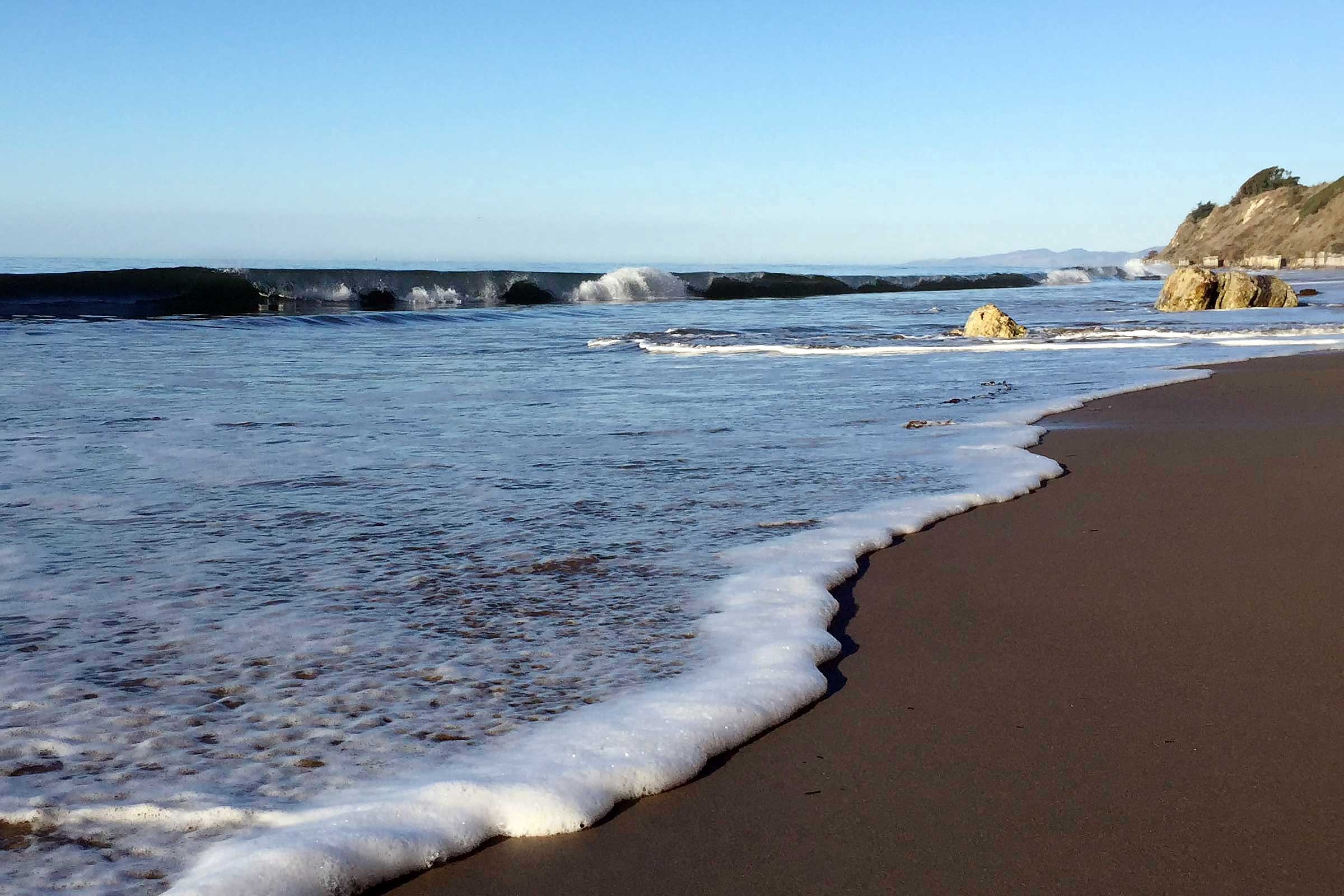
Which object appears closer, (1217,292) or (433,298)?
(1217,292)

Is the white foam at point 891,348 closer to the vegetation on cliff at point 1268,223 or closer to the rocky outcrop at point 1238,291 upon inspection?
the rocky outcrop at point 1238,291

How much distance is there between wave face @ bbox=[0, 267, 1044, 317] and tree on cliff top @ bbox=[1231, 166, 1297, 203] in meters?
58.3

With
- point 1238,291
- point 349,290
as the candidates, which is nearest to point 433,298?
point 349,290

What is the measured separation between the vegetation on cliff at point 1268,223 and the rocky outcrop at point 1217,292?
4441 centimetres

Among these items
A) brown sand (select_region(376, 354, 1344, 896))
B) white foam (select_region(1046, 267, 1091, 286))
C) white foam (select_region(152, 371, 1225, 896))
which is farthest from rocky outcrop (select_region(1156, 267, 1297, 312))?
white foam (select_region(1046, 267, 1091, 286))

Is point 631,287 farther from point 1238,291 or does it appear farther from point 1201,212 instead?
point 1201,212

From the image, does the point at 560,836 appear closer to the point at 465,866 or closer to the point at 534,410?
the point at 465,866

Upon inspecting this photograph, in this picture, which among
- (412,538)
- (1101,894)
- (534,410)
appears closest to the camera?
(1101,894)

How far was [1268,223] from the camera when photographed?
7144 centimetres

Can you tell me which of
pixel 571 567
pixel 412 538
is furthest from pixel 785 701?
pixel 412 538

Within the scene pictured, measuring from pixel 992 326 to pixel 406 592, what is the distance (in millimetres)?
12051

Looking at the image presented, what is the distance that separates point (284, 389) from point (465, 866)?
277 inches

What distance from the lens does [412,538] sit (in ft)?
11.5

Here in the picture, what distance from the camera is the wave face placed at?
68.3 feet
